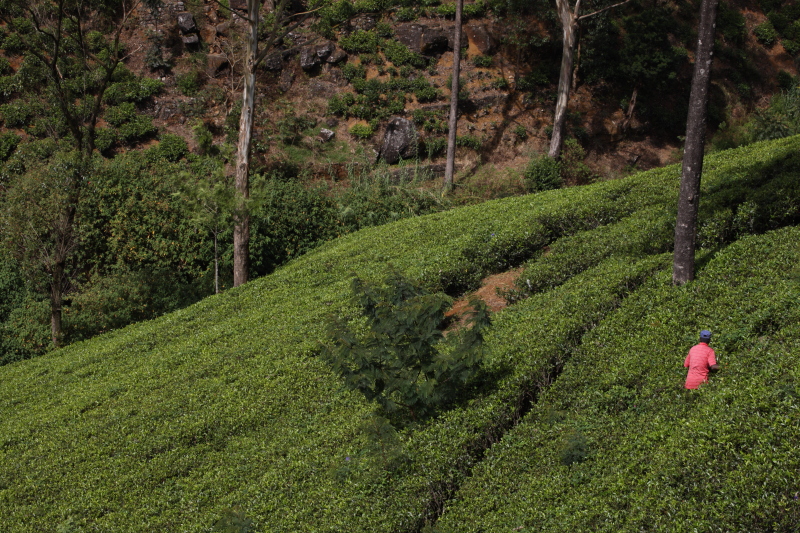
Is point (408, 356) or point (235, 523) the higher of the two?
point (408, 356)

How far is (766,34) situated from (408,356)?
34.7 meters

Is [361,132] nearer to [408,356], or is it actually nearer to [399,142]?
[399,142]

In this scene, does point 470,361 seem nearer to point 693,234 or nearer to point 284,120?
point 693,234

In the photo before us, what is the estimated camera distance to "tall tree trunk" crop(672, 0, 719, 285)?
1039 centimetres

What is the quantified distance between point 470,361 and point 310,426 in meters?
3.07

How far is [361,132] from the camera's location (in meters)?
29.8

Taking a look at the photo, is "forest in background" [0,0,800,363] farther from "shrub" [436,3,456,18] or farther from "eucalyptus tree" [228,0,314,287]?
"eucalyptus tree" [228,0,314,287]

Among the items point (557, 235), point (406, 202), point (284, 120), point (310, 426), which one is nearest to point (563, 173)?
point (406, 202)

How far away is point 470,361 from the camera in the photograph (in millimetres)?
8742

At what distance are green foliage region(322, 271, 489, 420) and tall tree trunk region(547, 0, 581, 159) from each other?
54.8 feet

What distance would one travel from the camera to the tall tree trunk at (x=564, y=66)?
2389 centimetres

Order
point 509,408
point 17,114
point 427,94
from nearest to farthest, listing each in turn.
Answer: point 509,408, point 17,114, point 427,94

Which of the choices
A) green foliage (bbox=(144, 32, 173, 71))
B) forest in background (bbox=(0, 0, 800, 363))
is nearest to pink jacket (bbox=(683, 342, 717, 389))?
forest in background (bbox=(0, 0, 800, 363))

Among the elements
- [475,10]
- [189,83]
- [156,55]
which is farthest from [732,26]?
[156,55]
